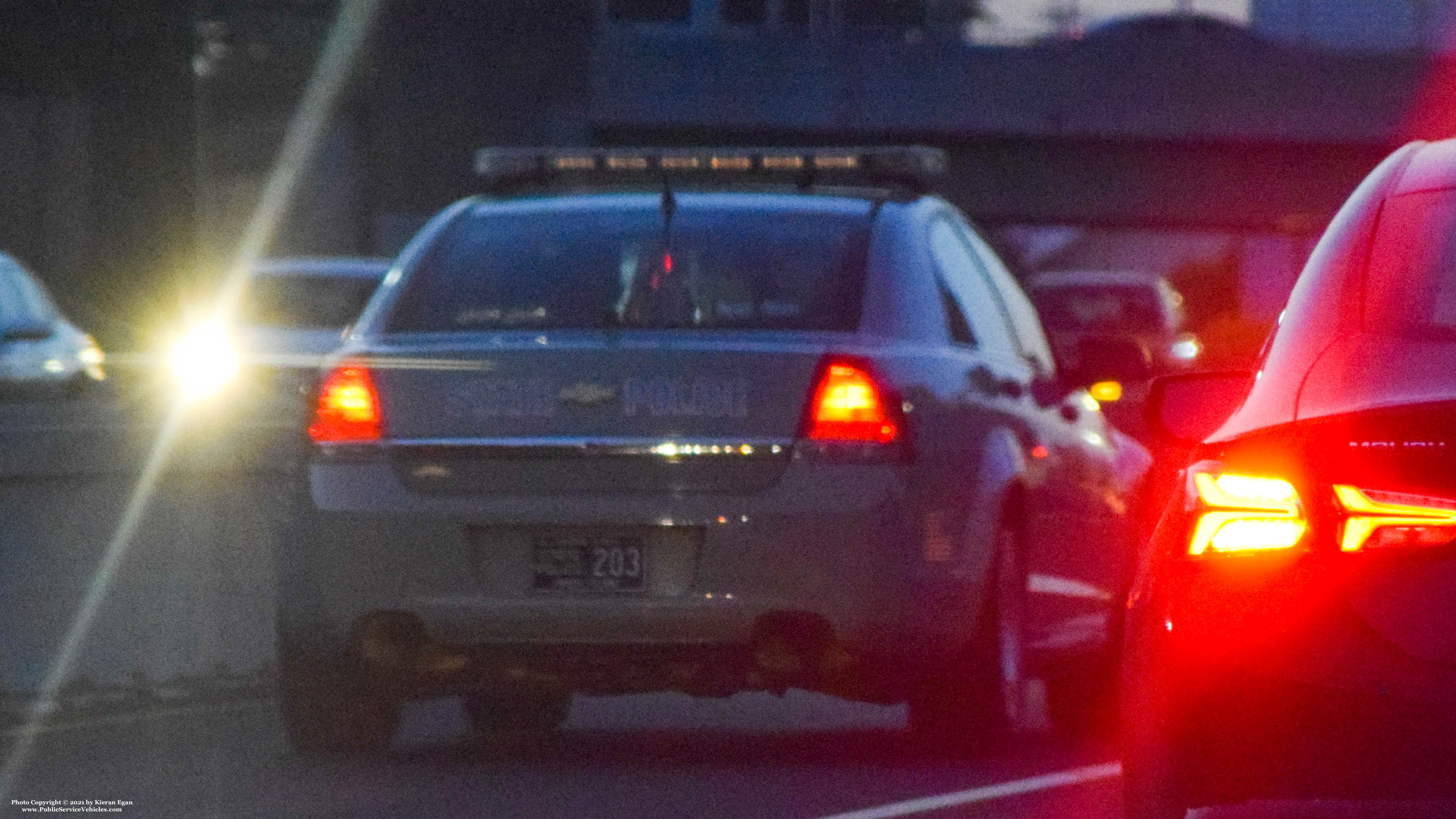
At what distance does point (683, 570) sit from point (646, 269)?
3.12 ft

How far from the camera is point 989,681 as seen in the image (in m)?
8.27

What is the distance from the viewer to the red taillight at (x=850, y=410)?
7816mm

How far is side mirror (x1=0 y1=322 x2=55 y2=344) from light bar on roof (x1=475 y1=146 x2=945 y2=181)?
29.9 ft

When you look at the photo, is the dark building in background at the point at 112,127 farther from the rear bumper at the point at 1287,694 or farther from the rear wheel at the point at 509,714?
the rear bumper at the point at 1287,694

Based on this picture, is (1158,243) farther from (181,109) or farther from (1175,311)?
(181,109)

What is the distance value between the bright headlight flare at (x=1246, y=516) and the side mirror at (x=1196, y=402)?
918mm

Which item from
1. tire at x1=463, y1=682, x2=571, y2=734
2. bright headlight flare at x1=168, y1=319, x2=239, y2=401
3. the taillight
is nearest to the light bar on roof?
tire at x1=463, y1=682, x2=571, y2=734

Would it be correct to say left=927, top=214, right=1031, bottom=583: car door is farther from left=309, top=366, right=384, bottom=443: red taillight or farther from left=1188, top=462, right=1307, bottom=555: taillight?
left=1188, top=462, right=1307, bottom=555: taillight

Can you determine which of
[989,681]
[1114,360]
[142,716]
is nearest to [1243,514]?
[989,681]

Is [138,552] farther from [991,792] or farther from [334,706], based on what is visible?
[991,792]

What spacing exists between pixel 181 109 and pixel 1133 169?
35819 millimetres

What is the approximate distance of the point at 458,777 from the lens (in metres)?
8.17

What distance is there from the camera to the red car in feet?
15.0

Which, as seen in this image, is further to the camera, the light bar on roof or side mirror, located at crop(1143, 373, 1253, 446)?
the light bar on roof
